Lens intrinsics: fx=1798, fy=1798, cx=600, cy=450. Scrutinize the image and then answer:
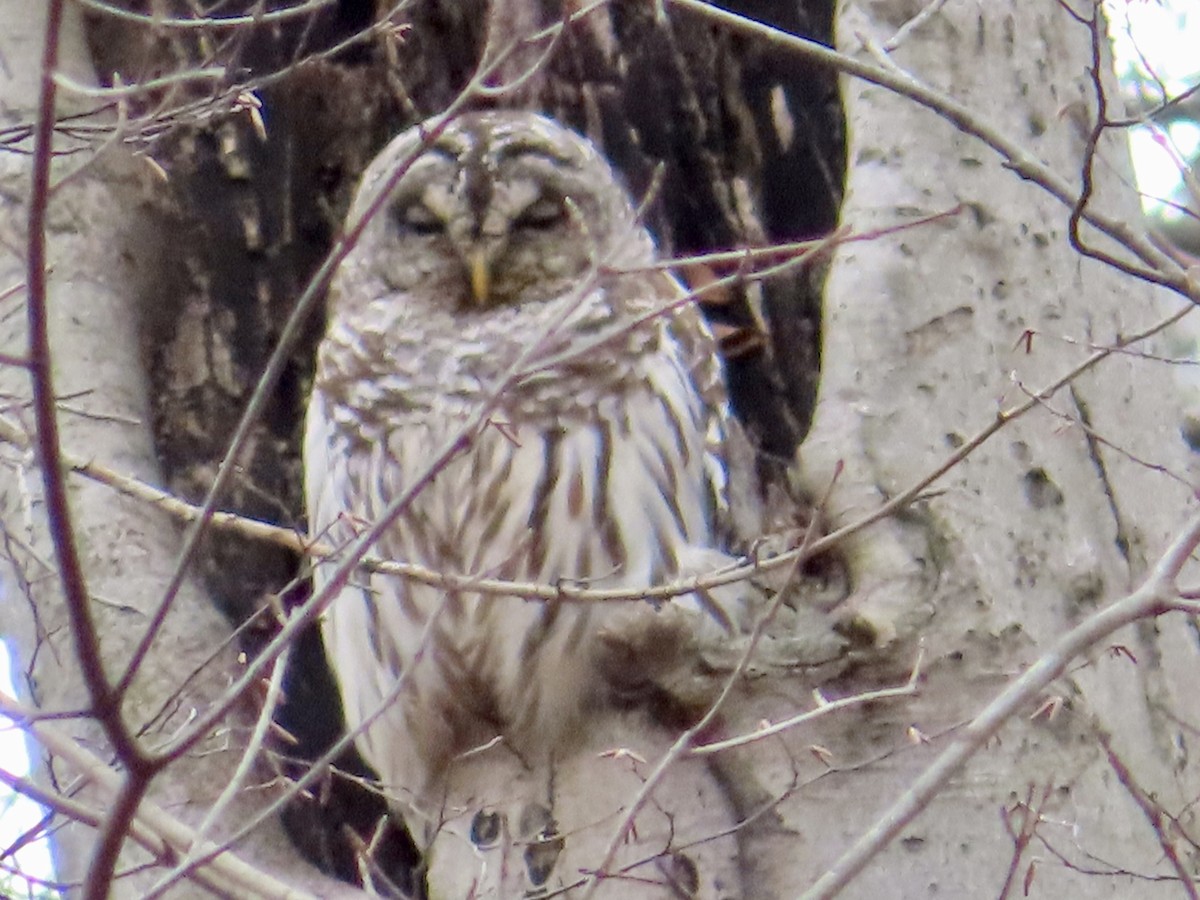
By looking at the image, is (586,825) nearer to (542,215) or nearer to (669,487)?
(669,487)

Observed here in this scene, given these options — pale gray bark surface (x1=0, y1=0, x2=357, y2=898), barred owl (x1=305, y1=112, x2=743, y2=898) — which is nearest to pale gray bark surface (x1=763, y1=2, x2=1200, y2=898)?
barred owl (x1=305, y1=112, x2=743, y2=898)

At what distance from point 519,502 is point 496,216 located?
0.57m

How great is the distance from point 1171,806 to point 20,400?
5.74ft

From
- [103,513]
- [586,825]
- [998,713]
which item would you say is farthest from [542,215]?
[998,713]

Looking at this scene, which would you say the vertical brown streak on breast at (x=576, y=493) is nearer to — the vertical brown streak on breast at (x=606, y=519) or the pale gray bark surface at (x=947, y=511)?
the vertical brown streak on breast at (x=606, y=519)

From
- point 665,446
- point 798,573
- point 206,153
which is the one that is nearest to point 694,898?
point 798,573

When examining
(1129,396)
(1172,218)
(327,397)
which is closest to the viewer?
(1129,396)

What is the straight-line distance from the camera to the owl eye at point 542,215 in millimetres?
3361

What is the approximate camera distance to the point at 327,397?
10.9 ft

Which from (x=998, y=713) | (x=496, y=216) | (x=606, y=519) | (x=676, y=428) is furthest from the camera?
(x=496, y=216)

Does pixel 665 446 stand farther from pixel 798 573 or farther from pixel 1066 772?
pixel 1066 772

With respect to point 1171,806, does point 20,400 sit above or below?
above

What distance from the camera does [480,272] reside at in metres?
3.26

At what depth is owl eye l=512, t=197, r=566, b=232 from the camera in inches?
132
